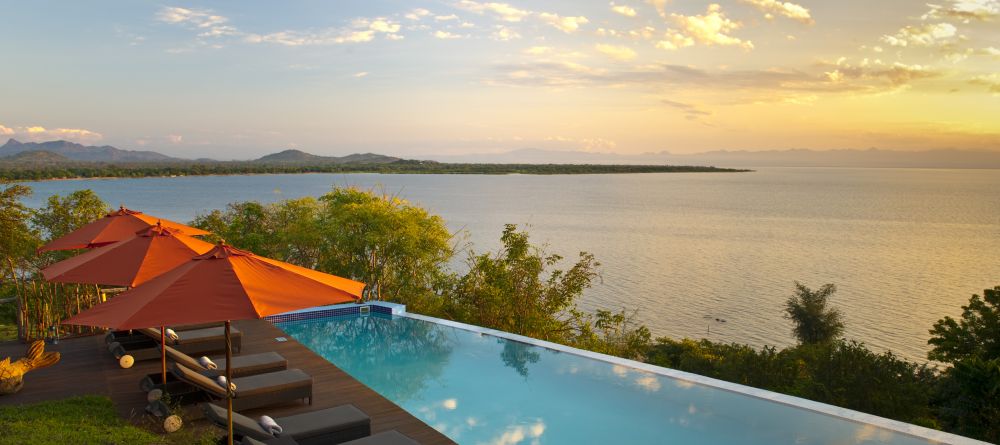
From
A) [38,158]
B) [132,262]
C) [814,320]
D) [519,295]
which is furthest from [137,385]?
[38,158]

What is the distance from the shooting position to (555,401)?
681 cm

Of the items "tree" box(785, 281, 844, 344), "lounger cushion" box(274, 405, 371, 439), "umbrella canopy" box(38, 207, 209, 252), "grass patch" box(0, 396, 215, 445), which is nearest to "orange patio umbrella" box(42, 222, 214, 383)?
"grass patch" box(0, 396, 215, 445)

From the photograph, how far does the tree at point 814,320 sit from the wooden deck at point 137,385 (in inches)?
914

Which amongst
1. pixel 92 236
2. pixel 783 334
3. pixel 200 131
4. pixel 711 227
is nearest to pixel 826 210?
pixel 711 227

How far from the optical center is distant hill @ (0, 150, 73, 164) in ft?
283

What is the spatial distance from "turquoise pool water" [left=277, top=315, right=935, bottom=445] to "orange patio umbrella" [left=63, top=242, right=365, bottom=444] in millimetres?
2620

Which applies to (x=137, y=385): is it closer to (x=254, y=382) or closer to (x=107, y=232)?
(x=254, y=382)

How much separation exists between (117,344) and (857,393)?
1171cm

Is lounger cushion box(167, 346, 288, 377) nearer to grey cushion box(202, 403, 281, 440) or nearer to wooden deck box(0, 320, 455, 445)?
wooden deck box(0, 320, 455, 445)

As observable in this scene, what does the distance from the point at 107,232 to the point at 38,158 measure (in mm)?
104589

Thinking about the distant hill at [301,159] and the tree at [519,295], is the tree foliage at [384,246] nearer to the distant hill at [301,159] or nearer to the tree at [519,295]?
the tree at [519,295]

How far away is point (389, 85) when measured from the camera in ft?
105

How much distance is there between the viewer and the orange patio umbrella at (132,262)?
5672 millimetres

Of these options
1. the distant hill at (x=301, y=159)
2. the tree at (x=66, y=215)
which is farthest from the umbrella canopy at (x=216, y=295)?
the distant hill at (x=301, y=159)
